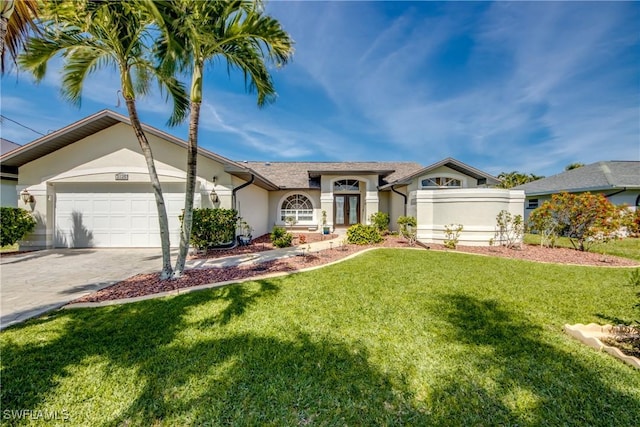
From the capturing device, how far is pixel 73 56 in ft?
19.9

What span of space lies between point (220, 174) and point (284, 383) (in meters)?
9.87

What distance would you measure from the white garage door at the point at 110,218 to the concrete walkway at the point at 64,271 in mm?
577

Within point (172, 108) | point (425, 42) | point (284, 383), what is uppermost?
point (425, 42)

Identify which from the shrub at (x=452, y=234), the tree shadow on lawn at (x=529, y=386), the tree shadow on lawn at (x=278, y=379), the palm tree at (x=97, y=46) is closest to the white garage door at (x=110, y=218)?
the palm tree at (x=97, y=46)

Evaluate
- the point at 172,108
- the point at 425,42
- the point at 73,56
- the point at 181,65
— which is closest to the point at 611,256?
the point at 425,42

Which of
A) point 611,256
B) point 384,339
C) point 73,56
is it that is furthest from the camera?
point 611,256

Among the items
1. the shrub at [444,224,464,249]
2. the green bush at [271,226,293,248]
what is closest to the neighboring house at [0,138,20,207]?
the green bush at [271,226,293,248]

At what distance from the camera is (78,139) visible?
35.9ft

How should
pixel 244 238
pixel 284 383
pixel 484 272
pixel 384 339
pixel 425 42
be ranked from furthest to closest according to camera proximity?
1. pixel 244 238
2. pixel 425 42
3. pixel 484 272
4. pixel 384 339
5. pixel 284 383

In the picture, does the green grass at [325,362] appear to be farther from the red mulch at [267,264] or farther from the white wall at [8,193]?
the white wall at [8,193]

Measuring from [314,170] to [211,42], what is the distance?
10769 millimetres

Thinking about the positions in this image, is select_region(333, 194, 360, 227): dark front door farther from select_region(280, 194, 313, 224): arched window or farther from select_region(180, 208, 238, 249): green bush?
select_region(180, 208, 238, 249): green bush

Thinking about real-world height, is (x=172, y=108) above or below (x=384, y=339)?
above

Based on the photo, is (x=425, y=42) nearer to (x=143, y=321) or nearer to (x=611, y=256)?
(x=611, y=256)
